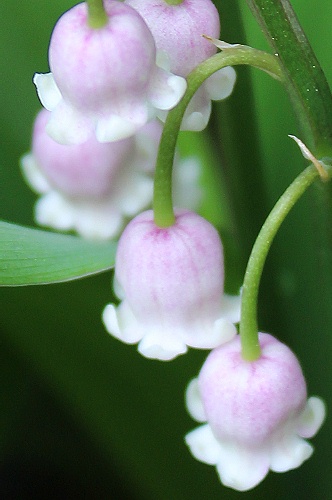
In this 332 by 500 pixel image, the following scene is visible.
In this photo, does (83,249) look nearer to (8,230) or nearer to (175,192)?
(8,230)

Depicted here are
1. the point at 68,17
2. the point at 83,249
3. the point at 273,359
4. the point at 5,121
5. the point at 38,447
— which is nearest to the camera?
the point at 68,17

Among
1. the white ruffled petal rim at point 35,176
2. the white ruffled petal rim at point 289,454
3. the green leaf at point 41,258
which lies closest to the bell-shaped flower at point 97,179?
the white ruffled petal rim at point 35,176

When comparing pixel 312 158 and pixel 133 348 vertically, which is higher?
pixel 312 158

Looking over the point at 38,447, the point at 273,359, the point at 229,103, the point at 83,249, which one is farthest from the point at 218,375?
the point at 38,447

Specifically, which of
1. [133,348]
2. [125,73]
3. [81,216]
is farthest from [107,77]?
[133,348]

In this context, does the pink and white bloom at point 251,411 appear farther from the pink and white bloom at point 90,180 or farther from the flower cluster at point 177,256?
the pink and white bloom at point 90,180

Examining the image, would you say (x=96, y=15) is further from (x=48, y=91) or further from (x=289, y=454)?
(x=289, y=454)
